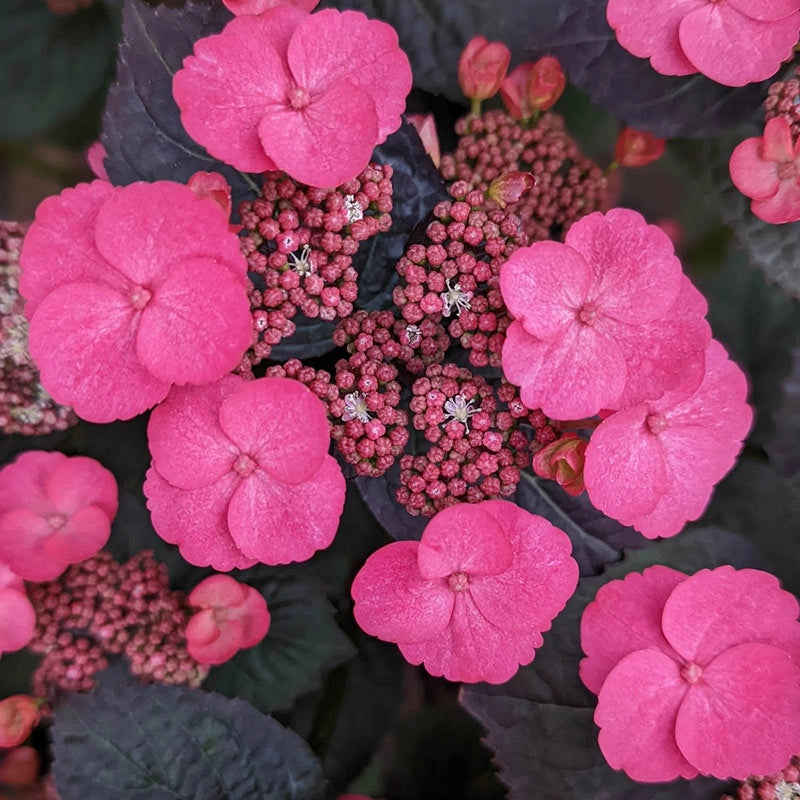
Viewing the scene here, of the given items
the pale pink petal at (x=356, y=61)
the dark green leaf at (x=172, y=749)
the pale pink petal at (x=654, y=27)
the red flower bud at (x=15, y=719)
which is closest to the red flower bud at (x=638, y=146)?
the pale pink petal at (x=654, y=27)

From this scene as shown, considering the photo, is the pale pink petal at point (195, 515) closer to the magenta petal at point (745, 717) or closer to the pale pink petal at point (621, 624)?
the pale pink petal at point (621, 624)

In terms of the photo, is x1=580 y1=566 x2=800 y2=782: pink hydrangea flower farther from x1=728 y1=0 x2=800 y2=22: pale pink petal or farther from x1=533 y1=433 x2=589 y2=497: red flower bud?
x1=728 y1=0 x2=800 y2=22: pale pink petal

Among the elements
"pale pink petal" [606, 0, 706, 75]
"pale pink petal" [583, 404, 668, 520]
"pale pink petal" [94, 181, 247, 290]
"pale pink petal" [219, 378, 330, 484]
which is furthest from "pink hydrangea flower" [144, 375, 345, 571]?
"pale pink petal" [606, 0, 706, 75]

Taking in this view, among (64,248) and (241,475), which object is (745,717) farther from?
(64,248)

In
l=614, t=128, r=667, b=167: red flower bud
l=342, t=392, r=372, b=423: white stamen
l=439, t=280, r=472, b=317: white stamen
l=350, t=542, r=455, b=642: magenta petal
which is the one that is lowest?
l=350, t=542, r=455, b=642: magenta petal

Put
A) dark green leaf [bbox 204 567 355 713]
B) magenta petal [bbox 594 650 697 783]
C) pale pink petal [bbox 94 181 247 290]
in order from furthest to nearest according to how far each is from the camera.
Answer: dark green leaf [bbox 204 567 355 713]
magenta petal [bbox 594 650 697 783]
pale pink petal [bbox 94 181 247 290]

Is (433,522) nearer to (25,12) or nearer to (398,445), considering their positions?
(398,445)
